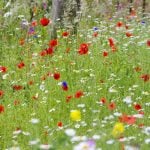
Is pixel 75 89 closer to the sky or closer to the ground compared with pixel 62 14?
closer to the ground

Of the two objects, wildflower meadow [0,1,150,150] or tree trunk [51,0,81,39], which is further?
tree trunk [51,0,81,39]

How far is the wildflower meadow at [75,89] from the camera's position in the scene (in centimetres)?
347

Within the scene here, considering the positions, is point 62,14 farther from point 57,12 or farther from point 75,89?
point 75,89

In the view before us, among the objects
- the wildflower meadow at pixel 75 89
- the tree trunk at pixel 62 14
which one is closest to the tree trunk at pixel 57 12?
the tree trunk at pixel 62 14

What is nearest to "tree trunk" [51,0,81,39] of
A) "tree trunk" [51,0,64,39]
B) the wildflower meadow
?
"tree trunk" [51,0,64,39]

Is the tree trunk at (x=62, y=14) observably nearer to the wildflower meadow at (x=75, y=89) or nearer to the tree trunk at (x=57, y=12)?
the tree trunk at (x=57, y=12)

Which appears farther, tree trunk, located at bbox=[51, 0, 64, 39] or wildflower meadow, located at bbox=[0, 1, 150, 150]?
tree trunk, located at bbox=[51, 0, 64, 39]

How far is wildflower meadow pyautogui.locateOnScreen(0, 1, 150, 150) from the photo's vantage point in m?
3.47

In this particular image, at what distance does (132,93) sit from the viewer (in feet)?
13.1

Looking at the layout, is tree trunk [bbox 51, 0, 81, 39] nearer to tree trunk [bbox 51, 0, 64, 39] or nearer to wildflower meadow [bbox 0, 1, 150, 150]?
tree trunk [bbox 51, 0, 64, 39]

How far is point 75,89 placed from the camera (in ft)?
14.5

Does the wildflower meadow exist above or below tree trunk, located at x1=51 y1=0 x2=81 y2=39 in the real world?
below

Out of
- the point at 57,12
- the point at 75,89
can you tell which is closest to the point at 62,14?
the point at 57,12

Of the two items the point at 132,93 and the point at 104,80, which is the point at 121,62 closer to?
the point at 104,80
